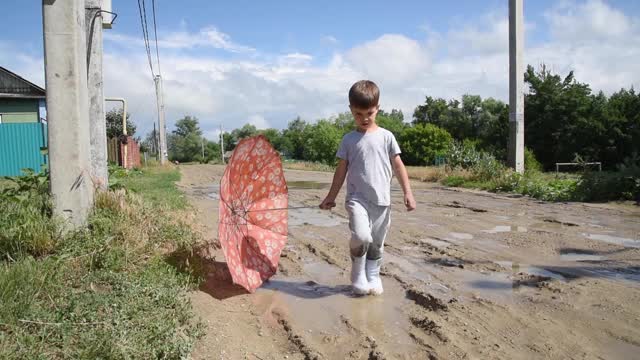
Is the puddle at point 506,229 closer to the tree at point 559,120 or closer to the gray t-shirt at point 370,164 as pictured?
the gray t-shirt at point 370,164

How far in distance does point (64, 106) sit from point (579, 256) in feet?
18.1

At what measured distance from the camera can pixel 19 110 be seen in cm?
2433

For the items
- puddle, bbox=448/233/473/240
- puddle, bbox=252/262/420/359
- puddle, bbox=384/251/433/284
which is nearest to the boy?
puddle, bbox=252/262/420/359

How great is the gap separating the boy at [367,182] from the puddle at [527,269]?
4.98ft

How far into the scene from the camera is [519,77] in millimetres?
15820

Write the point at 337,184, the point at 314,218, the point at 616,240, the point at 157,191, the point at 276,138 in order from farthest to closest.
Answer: the point at 276,138, the point at 157,191, the point at 314,218, the point at 616,240, the point at 337,184

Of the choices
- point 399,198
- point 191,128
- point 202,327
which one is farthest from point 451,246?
point 191,128

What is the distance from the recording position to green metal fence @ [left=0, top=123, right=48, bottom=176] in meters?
18.2

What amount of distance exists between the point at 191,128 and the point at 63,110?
125 m

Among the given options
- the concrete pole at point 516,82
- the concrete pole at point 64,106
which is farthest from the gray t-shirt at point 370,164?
the concrete pole at point 516,82

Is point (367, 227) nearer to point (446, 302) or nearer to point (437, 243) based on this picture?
point (446, 302)

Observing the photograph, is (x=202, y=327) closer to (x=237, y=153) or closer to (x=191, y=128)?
(x=237, y=153)

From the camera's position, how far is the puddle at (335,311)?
3.27 m

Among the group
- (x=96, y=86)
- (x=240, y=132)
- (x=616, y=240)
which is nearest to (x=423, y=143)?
(x=616, y=240)
